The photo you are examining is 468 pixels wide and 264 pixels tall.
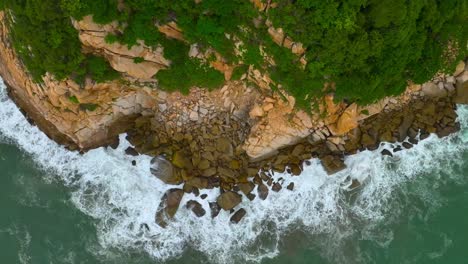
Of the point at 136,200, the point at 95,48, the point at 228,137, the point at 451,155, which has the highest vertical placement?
the point at 451,155

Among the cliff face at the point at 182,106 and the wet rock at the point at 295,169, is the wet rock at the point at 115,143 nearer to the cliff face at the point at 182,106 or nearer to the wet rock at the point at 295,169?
the cliff face at the point at 182,106

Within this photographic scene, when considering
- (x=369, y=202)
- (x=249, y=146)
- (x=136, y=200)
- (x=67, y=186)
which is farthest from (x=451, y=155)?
(x=67, y=186)

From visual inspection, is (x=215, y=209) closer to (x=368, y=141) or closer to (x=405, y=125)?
(x=368, y=141)

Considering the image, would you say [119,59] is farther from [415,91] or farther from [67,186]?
[415,91]

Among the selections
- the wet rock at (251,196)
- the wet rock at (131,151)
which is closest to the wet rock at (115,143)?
the wet rock at (131,151)

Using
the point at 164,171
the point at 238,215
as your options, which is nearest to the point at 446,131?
the point at 238,215

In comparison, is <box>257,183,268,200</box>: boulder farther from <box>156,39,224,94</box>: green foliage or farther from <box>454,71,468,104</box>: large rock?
<box>454,71,468,104</box>: large rock

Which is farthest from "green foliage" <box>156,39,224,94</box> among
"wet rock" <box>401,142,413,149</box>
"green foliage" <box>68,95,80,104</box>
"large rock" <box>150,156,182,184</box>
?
"wet rock" <box>401,142,413,149</box>
